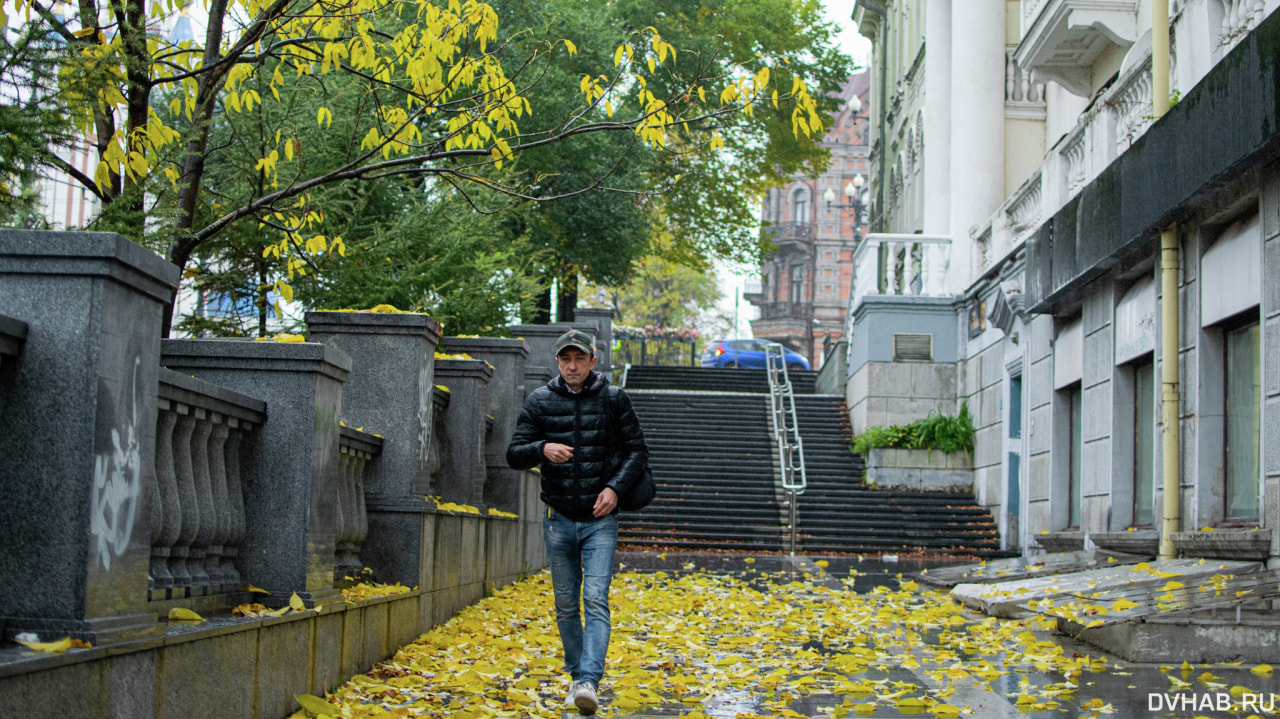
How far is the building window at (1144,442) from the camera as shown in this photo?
1415 cm

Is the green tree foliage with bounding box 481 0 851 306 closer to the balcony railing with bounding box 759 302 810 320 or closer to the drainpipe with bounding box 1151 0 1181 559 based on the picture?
the drainpipe with bounding box 1151 0 1181 559

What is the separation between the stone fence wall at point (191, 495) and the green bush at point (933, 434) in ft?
51.0

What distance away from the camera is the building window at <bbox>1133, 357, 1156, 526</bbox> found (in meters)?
14.1

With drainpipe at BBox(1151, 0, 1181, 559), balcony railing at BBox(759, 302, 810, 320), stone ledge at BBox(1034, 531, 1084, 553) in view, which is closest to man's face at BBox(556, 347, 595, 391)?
drainpipe at BBox(1151, 0, 1181, 559)

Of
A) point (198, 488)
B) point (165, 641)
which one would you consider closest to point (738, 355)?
point (198, 488)

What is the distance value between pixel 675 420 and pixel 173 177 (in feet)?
65.4

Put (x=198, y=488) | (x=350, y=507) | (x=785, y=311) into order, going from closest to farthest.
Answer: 1. (x=198, y=488)
2. (x=350, y=507)
3. (x=785, y=311)

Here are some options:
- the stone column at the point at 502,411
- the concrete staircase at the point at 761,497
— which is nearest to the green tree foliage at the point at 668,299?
the concrete staircase at the point at 761,497

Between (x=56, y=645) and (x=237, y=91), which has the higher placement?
(x=237, y=91)

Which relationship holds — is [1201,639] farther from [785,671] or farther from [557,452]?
[557,452]

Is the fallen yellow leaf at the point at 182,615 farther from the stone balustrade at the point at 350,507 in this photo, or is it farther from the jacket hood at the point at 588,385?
the jacket hood at the point at 588,385

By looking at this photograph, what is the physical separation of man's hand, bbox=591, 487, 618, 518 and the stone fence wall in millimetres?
1349

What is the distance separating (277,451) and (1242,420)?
8.64 meters

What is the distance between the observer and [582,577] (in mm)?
7027
